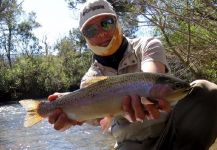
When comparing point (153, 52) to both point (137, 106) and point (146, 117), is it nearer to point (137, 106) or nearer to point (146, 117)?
point (146, 117)

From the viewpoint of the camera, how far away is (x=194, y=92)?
366 centimetres

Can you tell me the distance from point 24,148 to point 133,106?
1090 cm

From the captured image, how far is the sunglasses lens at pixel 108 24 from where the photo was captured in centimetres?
402

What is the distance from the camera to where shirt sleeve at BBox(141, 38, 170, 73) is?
3.87m

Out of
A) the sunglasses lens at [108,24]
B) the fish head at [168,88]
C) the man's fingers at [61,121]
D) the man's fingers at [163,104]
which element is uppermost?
the sunglasses lens at [108,24]

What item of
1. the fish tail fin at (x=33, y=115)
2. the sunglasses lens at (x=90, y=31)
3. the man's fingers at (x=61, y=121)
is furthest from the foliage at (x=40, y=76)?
the man's fingers at (x=61, y=121)

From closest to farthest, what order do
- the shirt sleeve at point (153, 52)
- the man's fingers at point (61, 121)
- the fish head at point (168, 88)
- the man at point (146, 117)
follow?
the fish head at point (168, 88) < the man's fingers at point (61, 121) < the man at point (146, 117) < the shirt sleeve at point (153, 52)

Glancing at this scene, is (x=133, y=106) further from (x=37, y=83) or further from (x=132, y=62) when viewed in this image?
(x=37, y=83)

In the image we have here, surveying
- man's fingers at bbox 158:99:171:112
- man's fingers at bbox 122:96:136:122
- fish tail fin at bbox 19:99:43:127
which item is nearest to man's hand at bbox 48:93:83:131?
fish tail fin at bbox 19:99:43:127

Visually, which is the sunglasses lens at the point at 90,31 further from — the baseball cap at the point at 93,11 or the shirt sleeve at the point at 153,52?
the shirt sleeve at the point at 153,52

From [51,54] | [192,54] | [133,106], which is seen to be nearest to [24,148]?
[192,54]

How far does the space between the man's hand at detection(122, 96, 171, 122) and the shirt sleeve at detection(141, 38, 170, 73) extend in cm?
78

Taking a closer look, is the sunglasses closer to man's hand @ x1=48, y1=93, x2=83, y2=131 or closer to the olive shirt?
the olive shirt

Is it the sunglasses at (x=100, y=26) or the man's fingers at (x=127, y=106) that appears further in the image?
the sunglasses at (x=100, y=26)
